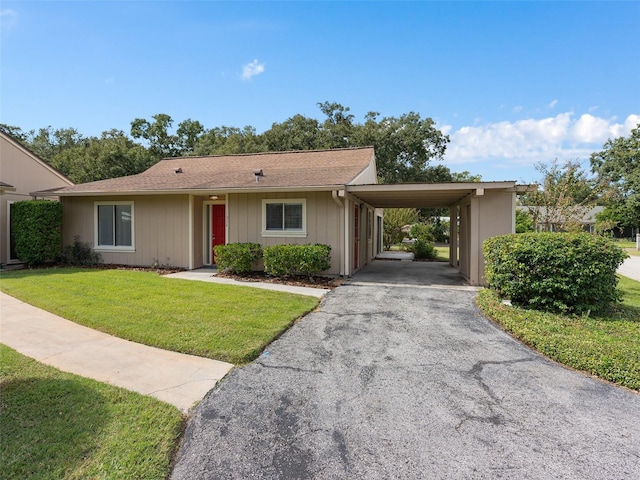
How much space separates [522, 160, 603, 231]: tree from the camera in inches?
404

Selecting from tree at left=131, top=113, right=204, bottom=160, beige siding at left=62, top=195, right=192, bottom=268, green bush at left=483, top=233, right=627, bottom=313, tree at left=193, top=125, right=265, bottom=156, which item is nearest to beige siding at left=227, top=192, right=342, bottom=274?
beige siding at left=62, top=195, right=192, bottom=268

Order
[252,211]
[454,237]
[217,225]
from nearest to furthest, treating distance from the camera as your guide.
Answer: [252,211], [217,225], [454,237]

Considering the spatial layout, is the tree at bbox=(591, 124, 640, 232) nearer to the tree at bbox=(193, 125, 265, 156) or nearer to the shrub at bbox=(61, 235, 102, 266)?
the tree at bbox=(193, 125, 265, 156)

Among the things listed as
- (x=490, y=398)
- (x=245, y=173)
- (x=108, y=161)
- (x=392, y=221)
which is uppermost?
(x=108, y=161)

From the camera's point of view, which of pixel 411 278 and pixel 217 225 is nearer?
pixel 411 278

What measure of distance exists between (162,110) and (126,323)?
31.6 m

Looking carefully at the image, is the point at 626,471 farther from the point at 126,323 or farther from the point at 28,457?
the point at 126,323

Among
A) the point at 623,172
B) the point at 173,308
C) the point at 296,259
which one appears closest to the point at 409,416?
the point at 173,308

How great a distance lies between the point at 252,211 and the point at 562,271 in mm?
7887

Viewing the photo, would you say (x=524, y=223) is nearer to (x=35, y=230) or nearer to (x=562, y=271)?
(x=562, y=271)

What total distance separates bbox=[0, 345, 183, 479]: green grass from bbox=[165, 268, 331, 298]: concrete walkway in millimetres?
4814

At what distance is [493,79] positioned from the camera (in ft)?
44.1

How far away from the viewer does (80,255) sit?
1173 centimetres

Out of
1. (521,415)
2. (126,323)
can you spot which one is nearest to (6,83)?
(126,323)
